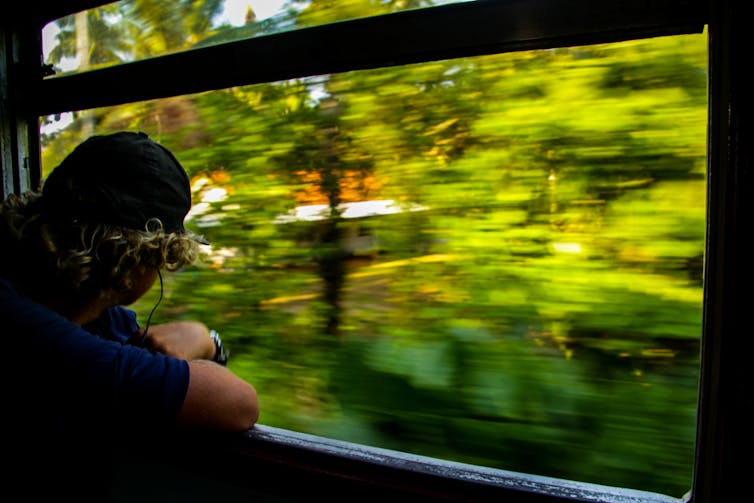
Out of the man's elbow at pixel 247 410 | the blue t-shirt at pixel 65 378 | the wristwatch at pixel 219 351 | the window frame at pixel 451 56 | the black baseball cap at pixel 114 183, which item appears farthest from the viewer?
the wristwatch at pixel 219 351

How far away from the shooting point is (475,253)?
172 cm

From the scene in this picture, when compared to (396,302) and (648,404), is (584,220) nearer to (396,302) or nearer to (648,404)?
(648,404)

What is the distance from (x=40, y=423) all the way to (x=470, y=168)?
1.58 meters

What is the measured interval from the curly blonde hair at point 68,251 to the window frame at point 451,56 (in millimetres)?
648

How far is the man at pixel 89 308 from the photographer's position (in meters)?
1.23

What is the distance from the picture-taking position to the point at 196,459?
1.62 m

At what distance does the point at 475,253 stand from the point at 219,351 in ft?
3.73

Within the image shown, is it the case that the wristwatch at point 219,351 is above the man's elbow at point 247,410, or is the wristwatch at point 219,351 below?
above

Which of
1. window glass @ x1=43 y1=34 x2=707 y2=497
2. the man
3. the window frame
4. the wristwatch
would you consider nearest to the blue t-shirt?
the man

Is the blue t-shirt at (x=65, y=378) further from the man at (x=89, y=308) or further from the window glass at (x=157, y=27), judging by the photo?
the window glass at (x=157, y=27)

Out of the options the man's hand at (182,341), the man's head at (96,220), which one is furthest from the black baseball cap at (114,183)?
the man's hand at (182,341)

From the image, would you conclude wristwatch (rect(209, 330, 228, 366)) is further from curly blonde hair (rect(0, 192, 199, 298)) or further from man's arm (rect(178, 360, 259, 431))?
curly blonde hair (rect(0, 192, 199, 298))

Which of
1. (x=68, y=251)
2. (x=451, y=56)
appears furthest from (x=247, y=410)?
(x=451, y=56)

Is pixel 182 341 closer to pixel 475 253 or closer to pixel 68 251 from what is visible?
pixel 68 251
